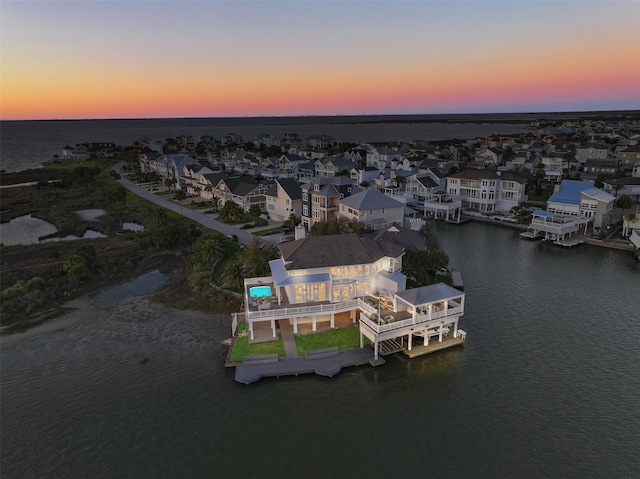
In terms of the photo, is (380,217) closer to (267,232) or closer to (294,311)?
(267,232)

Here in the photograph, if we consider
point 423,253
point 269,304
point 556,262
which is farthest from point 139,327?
point 556,262

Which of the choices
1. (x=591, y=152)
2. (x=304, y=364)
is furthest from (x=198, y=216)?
(x=591, y=152)

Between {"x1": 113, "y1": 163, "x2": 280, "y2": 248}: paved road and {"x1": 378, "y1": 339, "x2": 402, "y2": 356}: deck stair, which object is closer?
{"x1": 378, "y1": 339, "x2": 402, "y2": 356}: deck stair

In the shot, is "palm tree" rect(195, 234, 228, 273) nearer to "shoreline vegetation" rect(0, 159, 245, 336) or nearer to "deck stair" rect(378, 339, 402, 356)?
"shoreline vegetation" rect(0, 159, 245, 336)

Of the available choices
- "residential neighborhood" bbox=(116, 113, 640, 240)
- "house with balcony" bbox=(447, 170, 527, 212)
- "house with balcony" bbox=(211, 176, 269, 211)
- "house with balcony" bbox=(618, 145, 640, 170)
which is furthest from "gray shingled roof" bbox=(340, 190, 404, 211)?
"house with balcony" bbox=(618, 145, 640, 170)

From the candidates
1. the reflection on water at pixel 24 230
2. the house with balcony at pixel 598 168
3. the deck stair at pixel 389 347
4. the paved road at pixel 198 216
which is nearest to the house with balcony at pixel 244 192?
the paved road at pixel 198 216

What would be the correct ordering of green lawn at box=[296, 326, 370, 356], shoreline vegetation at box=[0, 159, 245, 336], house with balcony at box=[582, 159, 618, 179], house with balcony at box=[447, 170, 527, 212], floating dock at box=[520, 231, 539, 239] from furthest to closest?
house with balcony at box=[582, 159, 618, 179] → house with balcony at box=[447, 170, 527, 212] → floating dock at box=[520, 231, 539, 239] → shoreline vegetation at box=[0, 159, 245, 336] → green lawn at box=[296, 326, 370, 356]

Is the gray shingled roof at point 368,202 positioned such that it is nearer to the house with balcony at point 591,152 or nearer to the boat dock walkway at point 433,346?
the boat dock walkway at point 433,346
